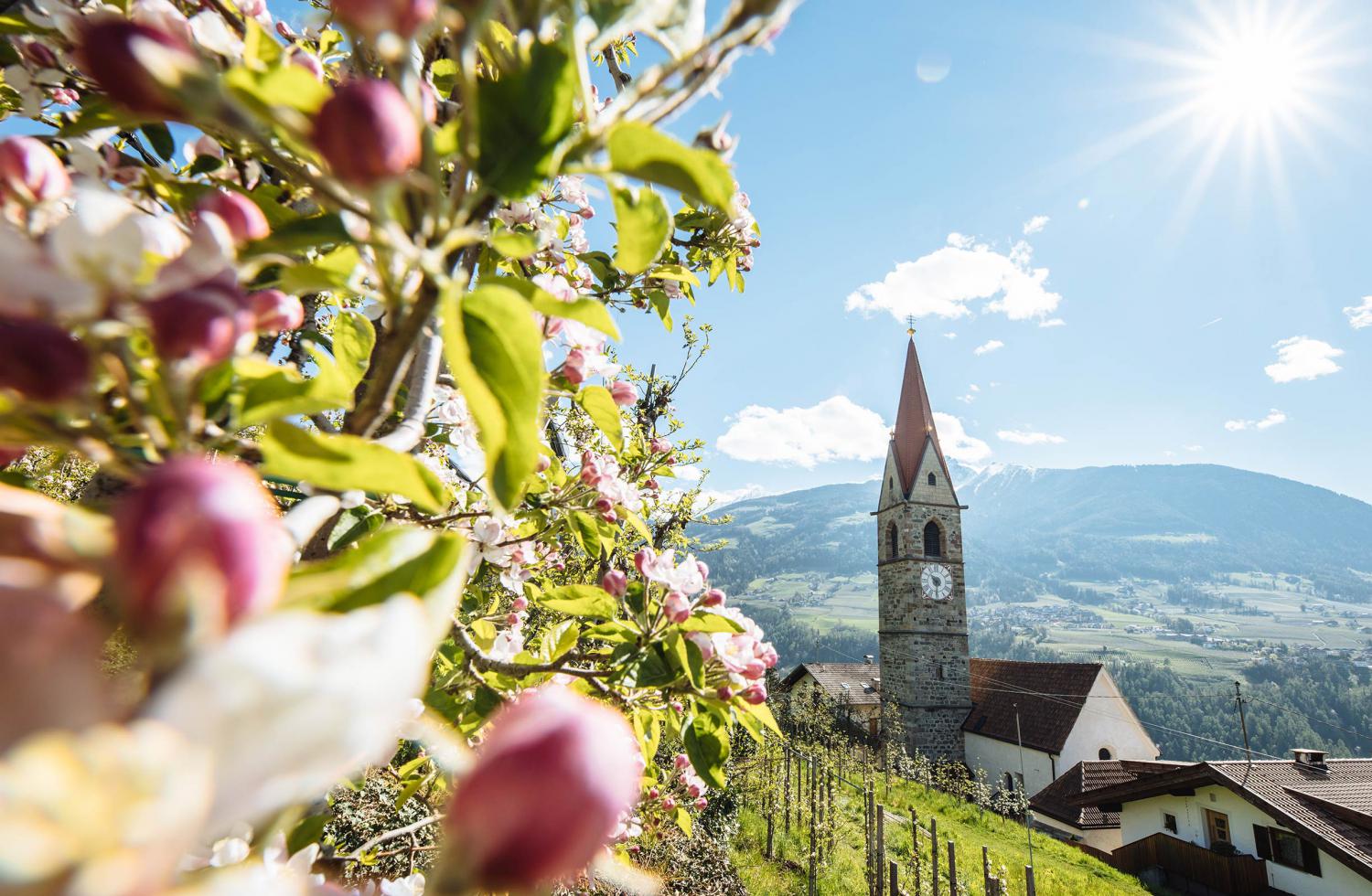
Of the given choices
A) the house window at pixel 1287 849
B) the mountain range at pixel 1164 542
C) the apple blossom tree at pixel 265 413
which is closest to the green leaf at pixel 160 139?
the apple blossom tree at pixel 265 413

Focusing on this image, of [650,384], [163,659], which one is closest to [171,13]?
[163,659]

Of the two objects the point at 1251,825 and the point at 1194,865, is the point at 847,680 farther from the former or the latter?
the point at 1251,825

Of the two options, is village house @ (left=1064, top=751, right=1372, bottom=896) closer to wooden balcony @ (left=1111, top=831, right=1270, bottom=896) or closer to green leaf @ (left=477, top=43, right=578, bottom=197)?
wooden balcony @ (left=1111, top=831, right=1270, bottom=896)

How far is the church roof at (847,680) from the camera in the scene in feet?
99.9

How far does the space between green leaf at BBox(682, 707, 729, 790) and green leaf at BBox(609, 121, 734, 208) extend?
99cm

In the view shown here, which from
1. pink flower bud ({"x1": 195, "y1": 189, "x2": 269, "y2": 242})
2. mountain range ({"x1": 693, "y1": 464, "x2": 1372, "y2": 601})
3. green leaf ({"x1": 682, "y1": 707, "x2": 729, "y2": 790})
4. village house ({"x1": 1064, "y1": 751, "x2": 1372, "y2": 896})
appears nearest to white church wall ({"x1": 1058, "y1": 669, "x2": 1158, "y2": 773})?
village house ({"x1": 1064, "y1": 751, "x2": 1372, "y2": 896})

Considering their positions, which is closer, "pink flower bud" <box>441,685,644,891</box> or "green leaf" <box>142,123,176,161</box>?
"pink flower bud" <box>441,685,644,891</box>

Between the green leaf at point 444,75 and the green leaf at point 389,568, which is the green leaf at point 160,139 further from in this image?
the green leaf at point 389,568

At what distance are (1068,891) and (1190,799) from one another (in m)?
5.99

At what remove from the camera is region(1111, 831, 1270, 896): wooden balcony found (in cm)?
1389

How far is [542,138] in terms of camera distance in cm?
46

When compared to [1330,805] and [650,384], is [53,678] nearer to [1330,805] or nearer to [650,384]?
[650,384]

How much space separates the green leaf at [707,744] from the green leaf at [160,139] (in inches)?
48.2

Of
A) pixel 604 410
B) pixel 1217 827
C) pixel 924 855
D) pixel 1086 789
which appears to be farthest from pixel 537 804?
pixel 1086 789
